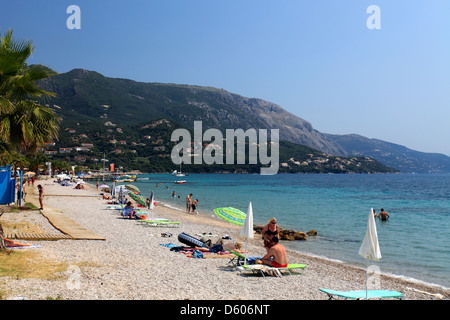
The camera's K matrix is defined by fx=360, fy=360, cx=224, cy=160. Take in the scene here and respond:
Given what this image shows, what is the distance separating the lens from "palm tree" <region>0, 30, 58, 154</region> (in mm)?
8492

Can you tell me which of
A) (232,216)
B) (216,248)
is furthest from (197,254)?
(232,216)

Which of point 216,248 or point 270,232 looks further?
point 216,248

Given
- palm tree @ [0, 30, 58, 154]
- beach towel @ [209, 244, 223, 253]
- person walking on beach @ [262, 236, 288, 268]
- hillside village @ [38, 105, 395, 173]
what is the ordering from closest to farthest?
palm tree @ [0, 30, 58, 154]
person walking on beach @ [262, 236, 288, 268]
beach towel @ [209, 244, 223, 253]
hillside village @ [38, 105, 395, 173]

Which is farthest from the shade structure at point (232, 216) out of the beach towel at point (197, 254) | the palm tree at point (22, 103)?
the palm tree at point (22, 103)

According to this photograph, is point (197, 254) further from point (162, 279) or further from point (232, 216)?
point (162, 279)

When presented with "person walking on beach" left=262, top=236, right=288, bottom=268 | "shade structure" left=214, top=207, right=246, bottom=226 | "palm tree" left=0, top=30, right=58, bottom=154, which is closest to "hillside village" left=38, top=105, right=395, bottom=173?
"shade structure" left=214, top=207, right=246, bottom=226

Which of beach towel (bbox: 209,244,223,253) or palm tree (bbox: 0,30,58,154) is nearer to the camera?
palm tree (bbox: 0,30,58,154)

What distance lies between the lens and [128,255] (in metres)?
11.1

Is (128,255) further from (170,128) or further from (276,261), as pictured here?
(170,128)

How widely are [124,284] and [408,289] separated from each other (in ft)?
24.9

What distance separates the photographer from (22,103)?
352 inches

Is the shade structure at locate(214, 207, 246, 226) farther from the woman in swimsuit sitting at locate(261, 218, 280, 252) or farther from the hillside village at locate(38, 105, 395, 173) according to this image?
the hillside village at locate(38, 105, 395, 173)

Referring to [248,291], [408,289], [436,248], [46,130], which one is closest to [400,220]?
[436,248]

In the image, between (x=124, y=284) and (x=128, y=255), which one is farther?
(x=128, y=255)
